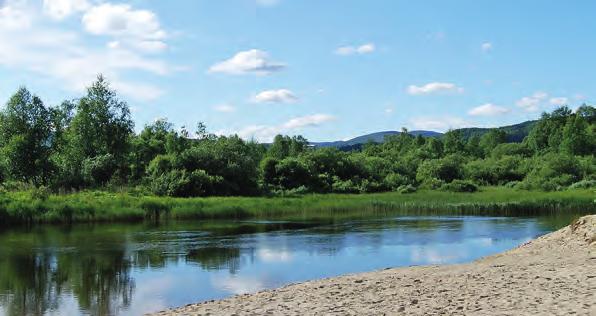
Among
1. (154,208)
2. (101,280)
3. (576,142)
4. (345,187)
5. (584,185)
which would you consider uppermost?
(576,142)

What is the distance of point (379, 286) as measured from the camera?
702 inches

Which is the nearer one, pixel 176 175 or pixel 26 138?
pixel 26 138

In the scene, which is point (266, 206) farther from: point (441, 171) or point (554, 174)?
point (554, 174)

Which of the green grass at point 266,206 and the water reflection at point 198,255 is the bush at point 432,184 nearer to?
the green grass at point 266,206

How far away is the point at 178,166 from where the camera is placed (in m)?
65.0

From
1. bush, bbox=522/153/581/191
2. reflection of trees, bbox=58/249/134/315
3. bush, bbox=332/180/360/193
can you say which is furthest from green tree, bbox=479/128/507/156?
reflection of trees, bbox=58/249/134/315

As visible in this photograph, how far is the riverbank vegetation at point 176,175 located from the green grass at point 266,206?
0.35 ft

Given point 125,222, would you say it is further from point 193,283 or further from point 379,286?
point 379,286

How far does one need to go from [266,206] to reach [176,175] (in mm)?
10408

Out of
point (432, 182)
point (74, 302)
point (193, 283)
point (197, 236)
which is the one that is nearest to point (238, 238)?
point (197, 236)

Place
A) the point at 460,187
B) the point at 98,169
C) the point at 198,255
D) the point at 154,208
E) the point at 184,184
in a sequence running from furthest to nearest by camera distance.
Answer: the point at 460,187 → the point at 98,169 → the point at 184,184 → the point at 154,208 → the point at 198,255

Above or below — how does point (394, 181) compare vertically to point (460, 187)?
above

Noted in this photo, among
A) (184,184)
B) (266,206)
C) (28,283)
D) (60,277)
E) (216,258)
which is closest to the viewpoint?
(28,283)

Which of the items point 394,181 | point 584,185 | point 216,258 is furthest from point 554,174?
point 216,258
